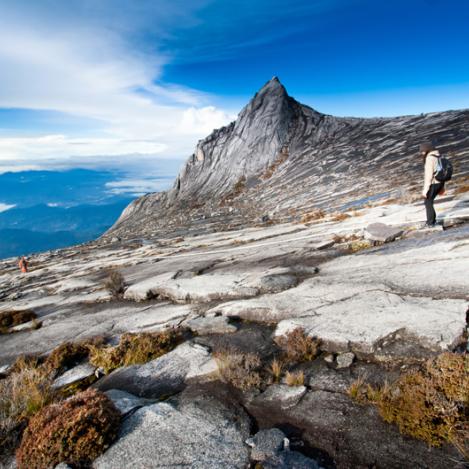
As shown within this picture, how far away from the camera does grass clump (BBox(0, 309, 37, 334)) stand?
1563cm

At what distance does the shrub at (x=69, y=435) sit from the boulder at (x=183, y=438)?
0.77 ft

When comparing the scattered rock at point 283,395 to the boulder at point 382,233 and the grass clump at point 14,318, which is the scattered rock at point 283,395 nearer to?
the boulder at point 382,233

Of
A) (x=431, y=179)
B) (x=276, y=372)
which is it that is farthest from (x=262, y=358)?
(x=431, y=179)

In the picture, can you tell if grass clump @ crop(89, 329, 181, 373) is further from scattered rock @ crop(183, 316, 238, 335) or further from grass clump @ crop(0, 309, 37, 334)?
grass clump @ crop(0, 309, 37, 334)

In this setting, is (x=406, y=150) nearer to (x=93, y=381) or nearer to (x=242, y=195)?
(x=242, y=195)

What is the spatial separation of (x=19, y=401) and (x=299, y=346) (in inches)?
270

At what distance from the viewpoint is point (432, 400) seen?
5.42 metres

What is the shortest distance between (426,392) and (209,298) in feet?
28.6

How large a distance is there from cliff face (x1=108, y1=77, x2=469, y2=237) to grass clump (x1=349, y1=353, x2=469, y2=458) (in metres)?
27.7

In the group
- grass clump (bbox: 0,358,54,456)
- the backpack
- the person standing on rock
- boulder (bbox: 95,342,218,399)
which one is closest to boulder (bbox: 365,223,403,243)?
the person standing on rock

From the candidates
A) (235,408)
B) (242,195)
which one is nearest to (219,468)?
(235,408)

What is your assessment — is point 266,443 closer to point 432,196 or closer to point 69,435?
point 69,435

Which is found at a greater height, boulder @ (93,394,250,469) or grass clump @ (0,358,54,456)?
grass clump @ (0,358,54,456)

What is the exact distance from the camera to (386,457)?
16.5 feet
